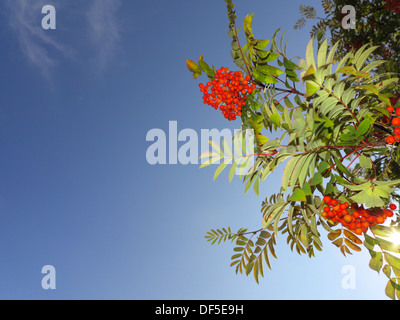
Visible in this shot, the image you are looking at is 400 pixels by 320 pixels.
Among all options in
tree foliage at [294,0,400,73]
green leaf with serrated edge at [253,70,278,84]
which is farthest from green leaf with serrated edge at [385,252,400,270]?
tree foliage at [294,0,400,73]

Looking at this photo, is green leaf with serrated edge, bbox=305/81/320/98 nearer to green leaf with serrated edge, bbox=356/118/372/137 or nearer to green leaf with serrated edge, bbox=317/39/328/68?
green leaf with serrated edge, bbox=317/39/328/68

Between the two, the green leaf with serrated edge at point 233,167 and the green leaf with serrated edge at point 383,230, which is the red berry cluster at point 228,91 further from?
the green leaf with serrated edge at point 383,230

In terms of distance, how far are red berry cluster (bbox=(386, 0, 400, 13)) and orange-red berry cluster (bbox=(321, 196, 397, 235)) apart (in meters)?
4.42

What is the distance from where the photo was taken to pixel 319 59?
1.68m

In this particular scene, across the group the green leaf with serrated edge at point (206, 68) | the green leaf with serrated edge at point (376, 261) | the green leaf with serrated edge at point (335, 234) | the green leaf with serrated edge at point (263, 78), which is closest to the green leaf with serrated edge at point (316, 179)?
the green leaf with serrated edge at point (376, 261)

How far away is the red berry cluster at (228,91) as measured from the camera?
2426mm

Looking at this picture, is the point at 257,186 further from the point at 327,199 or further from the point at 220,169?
the point at 327,199

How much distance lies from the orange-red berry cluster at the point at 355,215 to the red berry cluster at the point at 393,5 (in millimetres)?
4422

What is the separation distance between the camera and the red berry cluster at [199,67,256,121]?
2.43 m

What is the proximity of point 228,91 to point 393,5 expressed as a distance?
4219 mm
